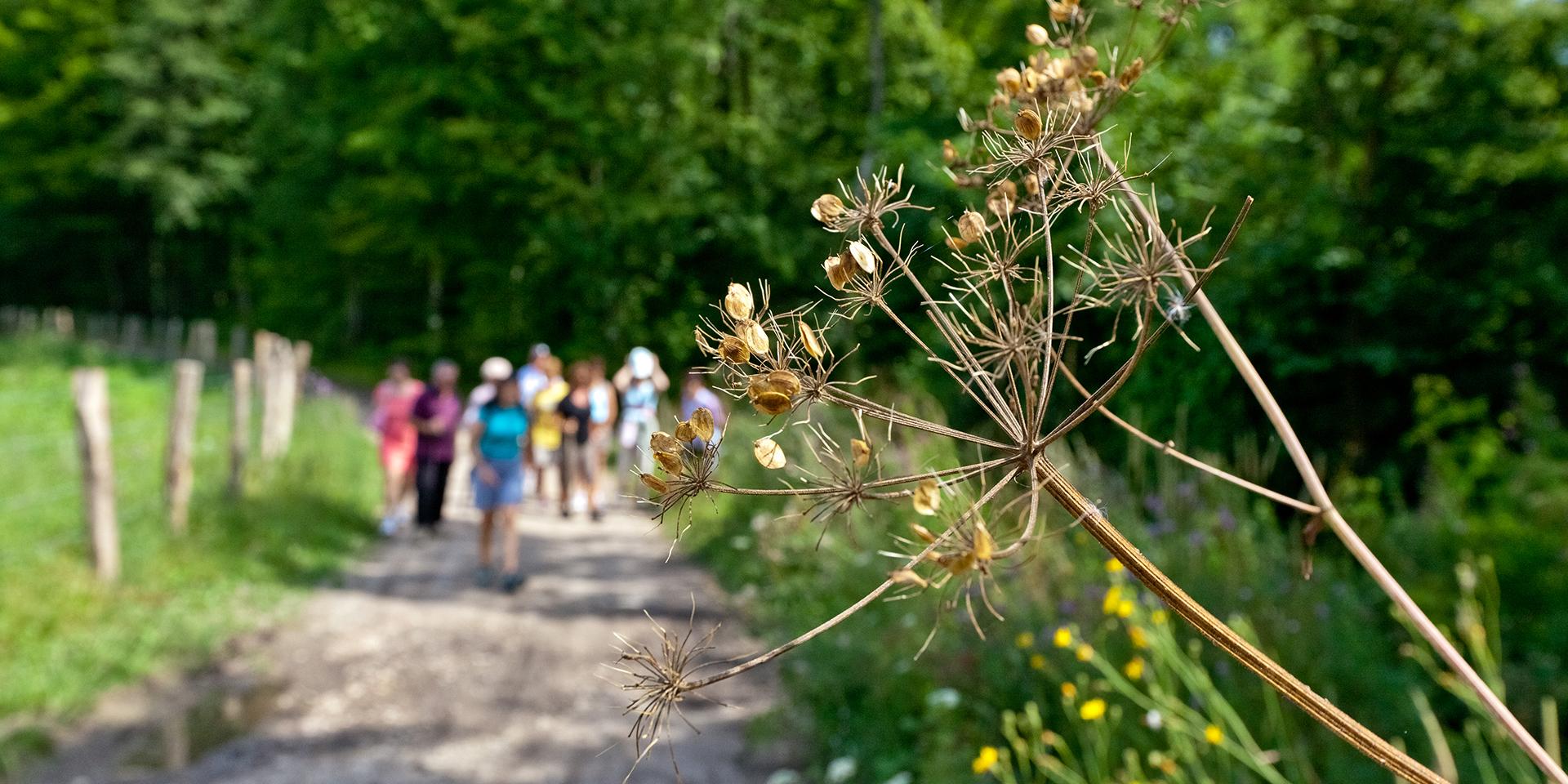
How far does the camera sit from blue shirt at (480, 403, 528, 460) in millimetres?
8781

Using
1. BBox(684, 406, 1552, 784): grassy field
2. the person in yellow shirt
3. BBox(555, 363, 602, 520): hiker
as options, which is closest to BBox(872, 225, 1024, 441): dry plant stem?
BBox(684, 406, 1552, 784): grassy field

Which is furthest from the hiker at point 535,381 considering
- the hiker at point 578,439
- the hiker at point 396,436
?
the hiker at point 396,436

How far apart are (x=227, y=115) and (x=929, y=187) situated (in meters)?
34.7

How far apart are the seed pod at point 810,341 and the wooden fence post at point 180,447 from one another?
9.17m

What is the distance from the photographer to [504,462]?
877 centimetres

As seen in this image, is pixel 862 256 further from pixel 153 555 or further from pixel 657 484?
pixel 153 555

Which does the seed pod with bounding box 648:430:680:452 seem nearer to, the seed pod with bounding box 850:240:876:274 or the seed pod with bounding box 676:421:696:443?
the seed pod with bounding box 676:421:696:443

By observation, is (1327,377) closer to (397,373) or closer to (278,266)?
(397,373)

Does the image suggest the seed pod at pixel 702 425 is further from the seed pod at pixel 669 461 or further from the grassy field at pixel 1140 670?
the grassy field at pixel 1140 670

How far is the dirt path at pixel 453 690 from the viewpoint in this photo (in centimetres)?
558

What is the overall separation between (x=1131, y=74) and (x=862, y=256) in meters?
0.25

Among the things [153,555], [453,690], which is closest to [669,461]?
[453,690]

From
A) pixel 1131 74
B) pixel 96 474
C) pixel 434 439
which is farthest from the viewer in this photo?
pixel 434 439

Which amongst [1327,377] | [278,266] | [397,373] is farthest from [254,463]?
[278,266]
